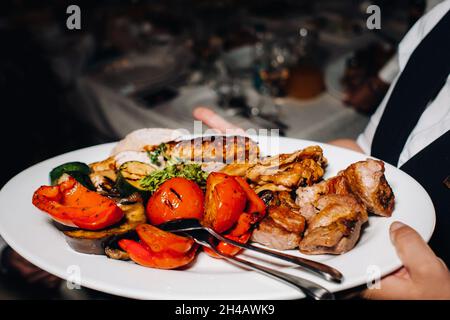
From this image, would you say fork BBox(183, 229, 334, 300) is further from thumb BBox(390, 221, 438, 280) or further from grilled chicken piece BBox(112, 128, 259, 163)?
grilled chicken piece BBox(112, 128, 259, 163)

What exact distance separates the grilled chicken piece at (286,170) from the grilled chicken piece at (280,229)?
15 cm

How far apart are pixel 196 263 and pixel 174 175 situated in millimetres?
365

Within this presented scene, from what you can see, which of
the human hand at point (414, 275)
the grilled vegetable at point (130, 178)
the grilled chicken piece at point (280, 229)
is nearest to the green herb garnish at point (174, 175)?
the grilled vegetable at point (130, 178)

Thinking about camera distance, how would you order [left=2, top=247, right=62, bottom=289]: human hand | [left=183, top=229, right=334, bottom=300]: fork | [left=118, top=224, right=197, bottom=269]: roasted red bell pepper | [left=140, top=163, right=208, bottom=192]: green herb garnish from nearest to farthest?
[left=183, top=229, right=334, bottom=300]: fork, [left=118, top=224, right=197, bottom=269]: roasted red bell pepper, [left=140, top=163, right=208, bottom=192]: green herb garnish, [left=2, top=247, right=62, bottom=289]: human hand

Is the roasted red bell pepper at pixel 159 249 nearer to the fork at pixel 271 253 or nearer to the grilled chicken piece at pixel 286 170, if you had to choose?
the fork at pixel 271 253

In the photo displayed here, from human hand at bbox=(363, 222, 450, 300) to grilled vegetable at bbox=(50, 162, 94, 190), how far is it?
1097 mm

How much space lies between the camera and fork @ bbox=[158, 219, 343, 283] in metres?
1.16

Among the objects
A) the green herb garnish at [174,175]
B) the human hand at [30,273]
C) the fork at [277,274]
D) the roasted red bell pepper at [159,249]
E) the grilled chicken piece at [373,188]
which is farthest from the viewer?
the human hand at [30,273]

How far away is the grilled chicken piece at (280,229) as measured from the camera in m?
1.38

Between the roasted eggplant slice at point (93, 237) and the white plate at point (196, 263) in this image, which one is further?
the roasted eggplant slice at point (93, 237)

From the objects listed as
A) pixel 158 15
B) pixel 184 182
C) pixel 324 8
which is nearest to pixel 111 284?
pixel 184 182

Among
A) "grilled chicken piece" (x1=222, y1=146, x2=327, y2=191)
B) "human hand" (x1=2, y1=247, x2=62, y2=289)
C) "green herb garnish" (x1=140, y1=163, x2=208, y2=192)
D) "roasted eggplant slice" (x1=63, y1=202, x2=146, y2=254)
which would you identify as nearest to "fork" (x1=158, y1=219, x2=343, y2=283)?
"roasted eggplant slice" (x1=63, y1=202, x2=146, y2=254)

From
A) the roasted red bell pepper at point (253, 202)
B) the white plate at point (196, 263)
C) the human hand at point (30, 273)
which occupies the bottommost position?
the human hand at point (30, 273)

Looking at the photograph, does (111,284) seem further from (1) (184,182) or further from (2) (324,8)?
(2) (324,8)
